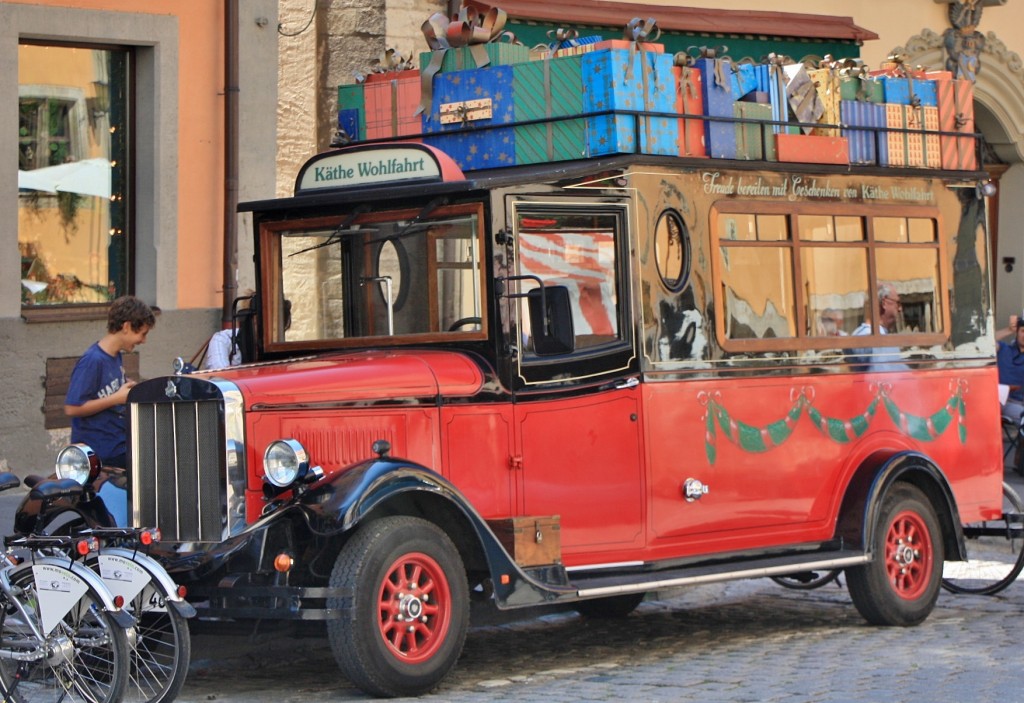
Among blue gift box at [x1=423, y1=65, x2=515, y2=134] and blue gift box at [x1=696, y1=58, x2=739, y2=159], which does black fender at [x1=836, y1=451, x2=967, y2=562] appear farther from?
blue gift box at [x1=423, y1=65, x2=515, y2=134]

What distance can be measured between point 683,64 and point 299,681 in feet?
11.9

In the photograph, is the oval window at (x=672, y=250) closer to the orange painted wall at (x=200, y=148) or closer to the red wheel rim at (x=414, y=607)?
the red wheel rim at (x=414, y=607)

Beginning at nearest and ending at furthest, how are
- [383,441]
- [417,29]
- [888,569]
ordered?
[383,441]
[888,569]
[417,29]

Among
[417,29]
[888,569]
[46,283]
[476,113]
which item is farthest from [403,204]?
[417,29]

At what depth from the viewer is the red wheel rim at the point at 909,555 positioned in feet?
31.9

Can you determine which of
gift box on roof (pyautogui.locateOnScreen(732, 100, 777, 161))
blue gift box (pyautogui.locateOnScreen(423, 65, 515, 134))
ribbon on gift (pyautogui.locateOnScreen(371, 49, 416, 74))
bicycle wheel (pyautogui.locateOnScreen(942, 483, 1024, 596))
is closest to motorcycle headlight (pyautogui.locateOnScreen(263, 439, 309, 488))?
blue gift box (pyautogui.locateOnScreen(423, 65, 515, 134))

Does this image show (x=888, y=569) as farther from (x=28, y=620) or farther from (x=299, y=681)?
(x=28, y=620)

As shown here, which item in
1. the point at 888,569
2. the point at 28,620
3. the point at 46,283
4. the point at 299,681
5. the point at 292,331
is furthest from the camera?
the point at 46,283

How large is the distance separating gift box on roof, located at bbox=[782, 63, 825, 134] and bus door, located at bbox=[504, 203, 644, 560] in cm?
154

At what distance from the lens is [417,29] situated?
14.9 metres

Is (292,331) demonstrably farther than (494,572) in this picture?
Yes

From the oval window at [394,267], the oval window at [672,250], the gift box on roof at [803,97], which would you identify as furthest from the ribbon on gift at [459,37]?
the gift box on roof at [803,97]

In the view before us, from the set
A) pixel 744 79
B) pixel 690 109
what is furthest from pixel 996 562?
pixel 690 109

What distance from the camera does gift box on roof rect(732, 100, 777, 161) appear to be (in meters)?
9.28
